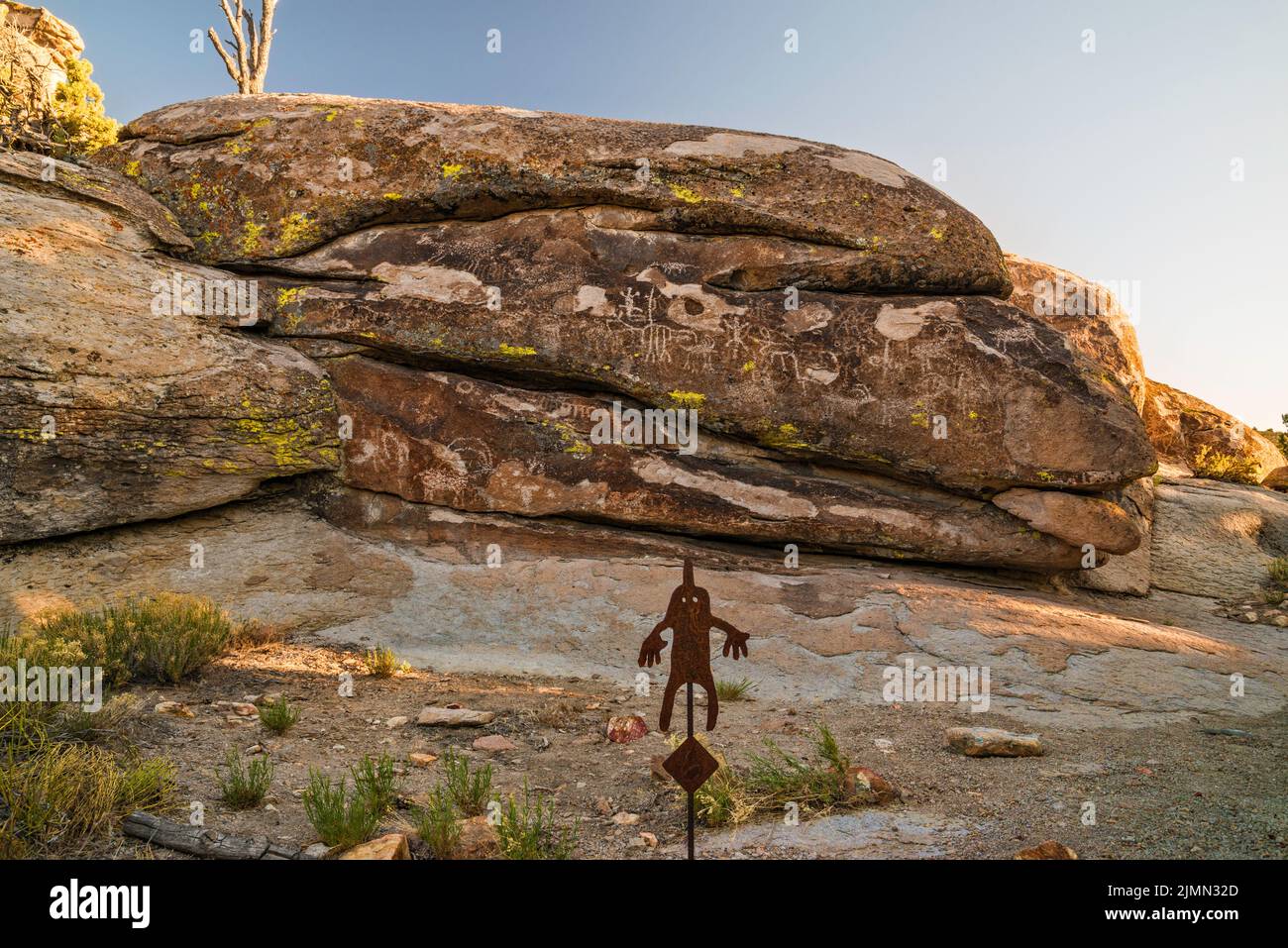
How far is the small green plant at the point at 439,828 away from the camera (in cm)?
421

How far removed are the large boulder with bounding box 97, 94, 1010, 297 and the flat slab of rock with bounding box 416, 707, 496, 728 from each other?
6.90 metres

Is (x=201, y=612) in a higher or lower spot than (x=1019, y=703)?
higher

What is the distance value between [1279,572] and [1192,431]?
5.95 m

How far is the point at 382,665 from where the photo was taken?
7.74 meters

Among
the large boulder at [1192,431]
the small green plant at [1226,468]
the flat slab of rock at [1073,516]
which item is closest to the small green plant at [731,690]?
the flat slab of rock at [1073,516]

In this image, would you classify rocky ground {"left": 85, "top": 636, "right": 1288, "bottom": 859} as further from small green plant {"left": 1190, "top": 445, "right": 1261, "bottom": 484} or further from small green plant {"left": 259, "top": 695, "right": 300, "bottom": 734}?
small green plant {"left": 1190, "top": 445, "right": 1261, "bottom": 484}

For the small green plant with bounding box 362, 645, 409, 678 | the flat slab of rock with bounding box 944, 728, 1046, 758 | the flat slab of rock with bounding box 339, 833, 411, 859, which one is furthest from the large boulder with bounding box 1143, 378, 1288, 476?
the flat slab of rock with bounding box 339, 833, 411, 859

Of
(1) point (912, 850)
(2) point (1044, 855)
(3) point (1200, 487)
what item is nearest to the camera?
(2) point (1044, 855)

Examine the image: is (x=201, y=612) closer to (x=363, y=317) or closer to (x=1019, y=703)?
(x=363, y=317)

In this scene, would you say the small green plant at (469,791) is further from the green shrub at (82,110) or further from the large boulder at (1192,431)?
the green shrub at (82,110)

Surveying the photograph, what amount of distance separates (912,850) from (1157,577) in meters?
10.2

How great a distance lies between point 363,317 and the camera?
1088 centimetres

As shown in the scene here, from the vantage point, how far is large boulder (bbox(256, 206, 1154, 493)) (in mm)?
10555

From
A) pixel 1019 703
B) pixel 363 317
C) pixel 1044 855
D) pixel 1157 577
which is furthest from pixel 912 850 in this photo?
pixel 1157 577
